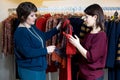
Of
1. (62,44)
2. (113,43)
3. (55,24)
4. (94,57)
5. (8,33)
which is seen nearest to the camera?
(94,57)

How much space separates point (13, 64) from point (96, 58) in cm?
163

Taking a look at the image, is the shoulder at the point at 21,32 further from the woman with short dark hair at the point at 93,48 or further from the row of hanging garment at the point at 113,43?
the row of hanging garment at the point at 113,43

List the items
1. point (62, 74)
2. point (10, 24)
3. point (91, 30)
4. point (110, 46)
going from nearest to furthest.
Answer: point (91, 30), point (62, 74), point (110, 46), point (10, 24)

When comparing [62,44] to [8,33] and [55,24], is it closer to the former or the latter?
[55,24]

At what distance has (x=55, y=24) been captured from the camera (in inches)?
117

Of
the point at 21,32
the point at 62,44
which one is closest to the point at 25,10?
the point at 21,32

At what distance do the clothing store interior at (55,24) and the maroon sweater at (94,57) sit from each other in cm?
20

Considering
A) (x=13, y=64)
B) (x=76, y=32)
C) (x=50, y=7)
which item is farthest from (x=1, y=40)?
(x=76, y=32)

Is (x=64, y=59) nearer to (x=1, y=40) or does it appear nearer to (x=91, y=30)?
(x=91, y=30)

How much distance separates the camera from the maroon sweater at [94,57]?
2227 mm

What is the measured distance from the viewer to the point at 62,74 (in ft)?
8.77

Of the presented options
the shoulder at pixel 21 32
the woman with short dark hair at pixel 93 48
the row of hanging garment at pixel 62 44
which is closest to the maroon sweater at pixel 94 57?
the woman with short dark hair at pixel 93 48

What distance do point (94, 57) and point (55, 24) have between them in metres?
0.90

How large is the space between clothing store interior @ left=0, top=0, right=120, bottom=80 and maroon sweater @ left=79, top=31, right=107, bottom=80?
0.20 metres
